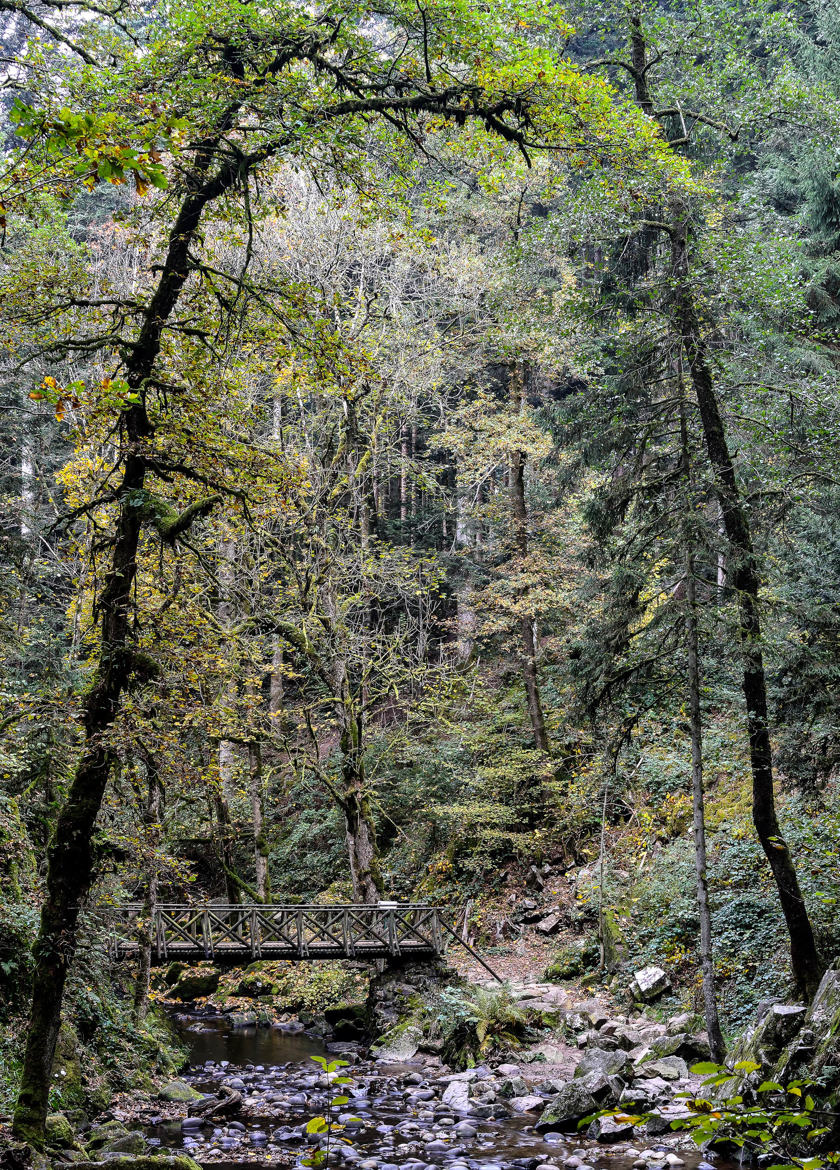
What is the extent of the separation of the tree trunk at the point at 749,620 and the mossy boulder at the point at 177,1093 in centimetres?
750

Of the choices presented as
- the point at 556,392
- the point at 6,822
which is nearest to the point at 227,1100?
the point at 6,822

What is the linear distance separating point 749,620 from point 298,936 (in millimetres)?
8697

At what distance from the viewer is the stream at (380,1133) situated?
734 cm

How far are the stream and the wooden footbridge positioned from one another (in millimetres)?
1593

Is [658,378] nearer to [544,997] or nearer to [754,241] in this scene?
[754,241]

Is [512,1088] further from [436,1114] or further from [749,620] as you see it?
[749,620]

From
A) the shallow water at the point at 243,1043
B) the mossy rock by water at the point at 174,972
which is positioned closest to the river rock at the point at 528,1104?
the shallow water at the point at 243,1043

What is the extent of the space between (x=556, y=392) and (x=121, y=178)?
29.4m

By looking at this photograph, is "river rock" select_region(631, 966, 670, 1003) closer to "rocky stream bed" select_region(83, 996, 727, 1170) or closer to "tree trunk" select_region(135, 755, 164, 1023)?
"rocky stream bed" select_region(83, 996, 727, 1170)

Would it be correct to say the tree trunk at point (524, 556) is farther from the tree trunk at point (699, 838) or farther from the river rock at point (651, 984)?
the tree trunk at point (699, 838)

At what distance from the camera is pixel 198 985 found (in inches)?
674

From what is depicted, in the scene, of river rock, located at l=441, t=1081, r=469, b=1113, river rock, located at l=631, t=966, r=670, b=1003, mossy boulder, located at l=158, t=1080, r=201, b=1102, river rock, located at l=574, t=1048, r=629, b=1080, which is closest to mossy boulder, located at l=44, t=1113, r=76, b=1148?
mossy boulder, located at l=158, t=1080, r=201, b=1102

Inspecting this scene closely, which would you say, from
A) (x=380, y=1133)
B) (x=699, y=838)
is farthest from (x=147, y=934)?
(x=699, y=838)

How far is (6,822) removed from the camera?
7535 millimetres
